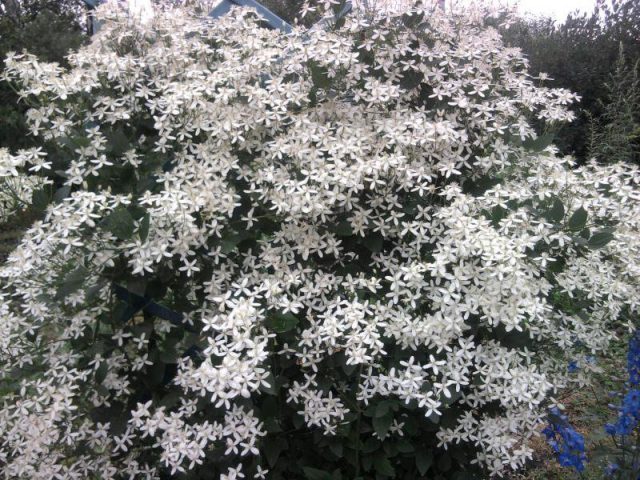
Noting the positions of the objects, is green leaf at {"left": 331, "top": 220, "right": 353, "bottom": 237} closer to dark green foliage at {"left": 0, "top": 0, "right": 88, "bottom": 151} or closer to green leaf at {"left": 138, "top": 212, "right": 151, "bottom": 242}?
green leaf at {"left": 138, "top": 212, "right": 151, "bottom": 242}

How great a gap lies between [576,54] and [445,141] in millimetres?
6330

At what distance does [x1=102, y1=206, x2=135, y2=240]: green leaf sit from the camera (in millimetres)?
1855

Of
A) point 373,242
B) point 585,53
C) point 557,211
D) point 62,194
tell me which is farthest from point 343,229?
point 585,53

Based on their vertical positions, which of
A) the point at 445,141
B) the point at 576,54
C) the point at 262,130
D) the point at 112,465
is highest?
the point at 576,54

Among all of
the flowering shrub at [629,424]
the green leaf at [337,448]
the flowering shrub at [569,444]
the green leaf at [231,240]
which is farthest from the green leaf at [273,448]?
the flowering shrub at [629,424]

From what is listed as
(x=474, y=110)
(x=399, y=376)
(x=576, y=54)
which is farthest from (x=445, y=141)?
(x=576, y=54)

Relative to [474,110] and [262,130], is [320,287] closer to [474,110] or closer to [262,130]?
[262,130]

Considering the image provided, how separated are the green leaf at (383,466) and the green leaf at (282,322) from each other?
563 millimetres

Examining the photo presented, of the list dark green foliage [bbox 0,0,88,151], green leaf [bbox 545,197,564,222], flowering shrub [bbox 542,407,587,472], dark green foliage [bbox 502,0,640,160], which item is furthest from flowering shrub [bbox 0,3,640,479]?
dark green foliage [bbox 502,0,640,160]

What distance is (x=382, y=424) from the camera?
197cm

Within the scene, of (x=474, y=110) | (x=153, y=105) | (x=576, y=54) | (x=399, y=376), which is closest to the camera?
(x=399, y=376)

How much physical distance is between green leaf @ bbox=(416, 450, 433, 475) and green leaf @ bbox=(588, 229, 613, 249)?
891mm

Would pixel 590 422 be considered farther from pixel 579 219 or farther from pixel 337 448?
pixel 337 448

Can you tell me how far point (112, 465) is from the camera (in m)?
2.29
